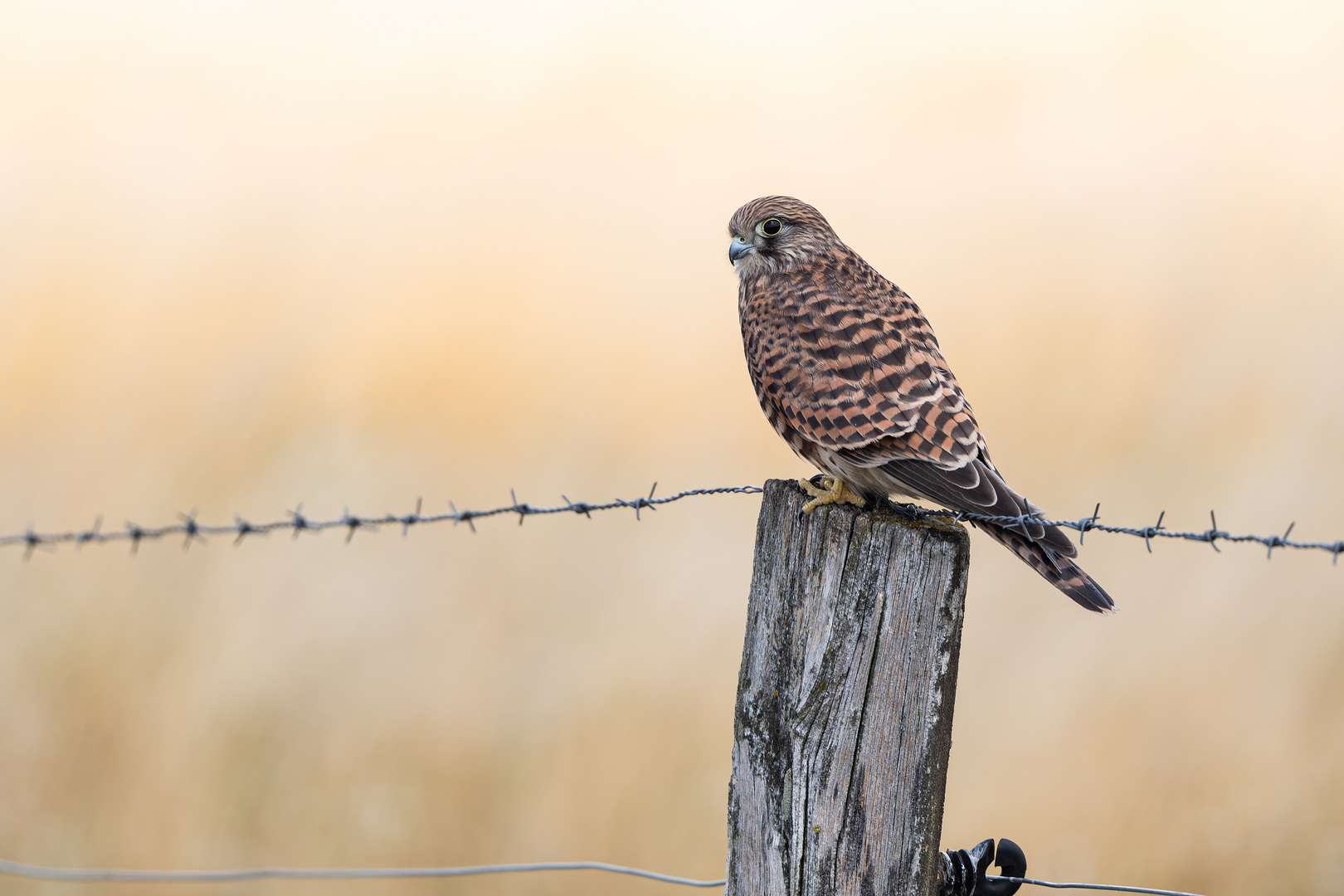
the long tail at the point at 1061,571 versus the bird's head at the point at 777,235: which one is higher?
the bird's head at the point at 777,235

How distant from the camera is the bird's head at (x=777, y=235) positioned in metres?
3.14

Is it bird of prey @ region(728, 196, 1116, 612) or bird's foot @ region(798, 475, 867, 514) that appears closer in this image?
bird's foot @ region(798, 475, 867, 514)

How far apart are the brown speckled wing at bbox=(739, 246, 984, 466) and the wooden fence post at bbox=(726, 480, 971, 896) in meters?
0.50

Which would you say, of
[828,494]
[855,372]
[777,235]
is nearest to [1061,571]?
[828,494]

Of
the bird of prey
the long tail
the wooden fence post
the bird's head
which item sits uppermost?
the bird's head

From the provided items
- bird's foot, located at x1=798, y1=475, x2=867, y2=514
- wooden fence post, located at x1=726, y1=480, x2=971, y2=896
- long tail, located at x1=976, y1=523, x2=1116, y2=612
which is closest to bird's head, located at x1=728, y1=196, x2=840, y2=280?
bird's foot, located at x1=798, y1=475, x2=867, y2=514

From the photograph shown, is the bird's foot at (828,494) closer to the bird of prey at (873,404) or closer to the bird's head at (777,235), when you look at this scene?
the bird of prey at (873,404)

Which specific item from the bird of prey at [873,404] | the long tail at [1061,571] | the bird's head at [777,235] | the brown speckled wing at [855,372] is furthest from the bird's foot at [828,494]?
the bird's head at [777,235]

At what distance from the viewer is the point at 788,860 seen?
1867mm

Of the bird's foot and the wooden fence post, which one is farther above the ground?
the bird's foot

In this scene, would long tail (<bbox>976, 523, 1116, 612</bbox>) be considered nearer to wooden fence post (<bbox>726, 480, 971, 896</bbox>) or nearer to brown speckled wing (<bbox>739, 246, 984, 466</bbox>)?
brown speckled wing (<bbox>739, 246, 984, 466</bbox>)

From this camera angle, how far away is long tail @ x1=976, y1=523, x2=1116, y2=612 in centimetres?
209

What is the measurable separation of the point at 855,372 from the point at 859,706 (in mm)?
957

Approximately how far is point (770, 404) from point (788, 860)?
1.19 m
